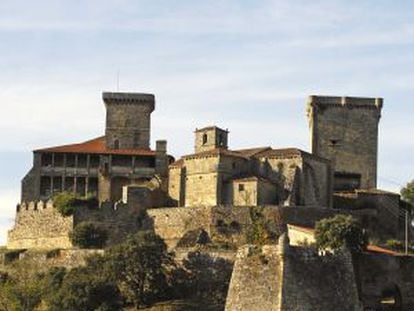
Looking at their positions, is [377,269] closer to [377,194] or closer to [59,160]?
[377,194]

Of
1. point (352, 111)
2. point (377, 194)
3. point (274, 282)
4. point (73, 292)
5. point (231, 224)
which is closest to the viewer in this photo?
point (274, 282)

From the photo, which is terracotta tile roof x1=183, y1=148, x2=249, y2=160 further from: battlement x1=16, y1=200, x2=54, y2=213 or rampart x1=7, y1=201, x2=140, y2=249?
battlement x1=16, y1=200, x2=54, y2=213

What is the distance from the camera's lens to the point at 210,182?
285ft

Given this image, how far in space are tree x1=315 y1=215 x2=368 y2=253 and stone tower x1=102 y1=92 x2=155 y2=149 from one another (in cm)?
2942

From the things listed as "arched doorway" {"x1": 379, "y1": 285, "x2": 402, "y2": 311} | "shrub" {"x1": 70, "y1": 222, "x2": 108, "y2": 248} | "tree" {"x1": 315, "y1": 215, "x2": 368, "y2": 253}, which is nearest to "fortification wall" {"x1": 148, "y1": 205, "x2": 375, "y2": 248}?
"shrub" {"x1": 70, "y1": 222, "x2": 108, "y2": 248}

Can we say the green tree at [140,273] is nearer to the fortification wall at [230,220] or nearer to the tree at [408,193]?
the fortification wall at [230,220]

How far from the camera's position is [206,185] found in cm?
8700

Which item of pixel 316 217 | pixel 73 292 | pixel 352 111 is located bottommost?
pixel 73 292

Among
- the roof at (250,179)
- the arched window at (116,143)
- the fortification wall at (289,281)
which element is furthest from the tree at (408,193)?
the fortification wall at (289,281)

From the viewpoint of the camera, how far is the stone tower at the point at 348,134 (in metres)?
95.8

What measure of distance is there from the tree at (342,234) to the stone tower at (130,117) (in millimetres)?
29416

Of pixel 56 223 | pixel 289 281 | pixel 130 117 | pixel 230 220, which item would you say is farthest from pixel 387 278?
pixel 130 117

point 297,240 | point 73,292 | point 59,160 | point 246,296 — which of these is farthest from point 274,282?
point 59,160

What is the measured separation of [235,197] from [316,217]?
6.54m
